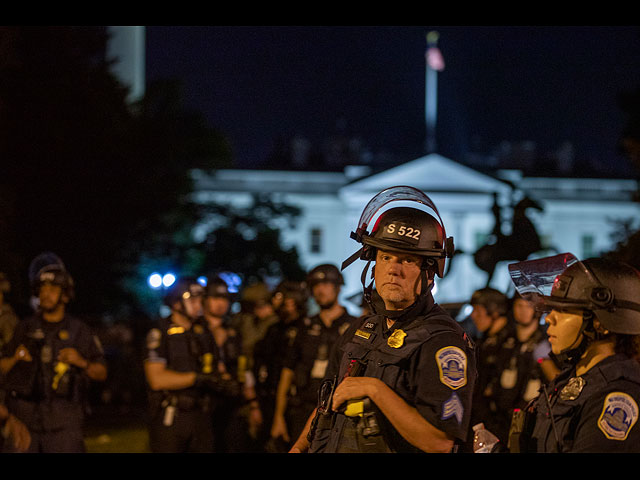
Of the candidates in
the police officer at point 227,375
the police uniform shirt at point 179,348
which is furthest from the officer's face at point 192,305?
the police officer at point 227,375

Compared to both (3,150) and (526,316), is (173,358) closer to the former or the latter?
(526,316)

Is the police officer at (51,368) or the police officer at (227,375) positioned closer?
the police officer at (51,368)

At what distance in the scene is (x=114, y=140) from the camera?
24.8 metres

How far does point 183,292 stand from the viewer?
698 centimetres

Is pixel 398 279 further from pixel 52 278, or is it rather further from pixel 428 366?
pixel 52 278

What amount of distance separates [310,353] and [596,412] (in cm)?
479

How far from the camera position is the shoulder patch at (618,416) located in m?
2.84

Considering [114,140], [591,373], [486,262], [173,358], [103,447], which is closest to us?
[591,373]

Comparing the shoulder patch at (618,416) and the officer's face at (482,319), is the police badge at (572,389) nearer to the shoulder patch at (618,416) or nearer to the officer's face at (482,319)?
the shoulder patch at (618,416)

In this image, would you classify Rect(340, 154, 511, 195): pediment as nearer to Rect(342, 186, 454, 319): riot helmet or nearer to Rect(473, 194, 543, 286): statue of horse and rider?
Rect(473, 194, 543, 286): statue of horse and rider

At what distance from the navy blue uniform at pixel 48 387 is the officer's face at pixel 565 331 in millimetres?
4070

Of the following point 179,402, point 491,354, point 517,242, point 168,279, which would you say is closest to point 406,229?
point 179,402

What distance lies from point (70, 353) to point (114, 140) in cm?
1942

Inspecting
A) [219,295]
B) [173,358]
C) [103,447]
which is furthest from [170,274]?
[103,447]
